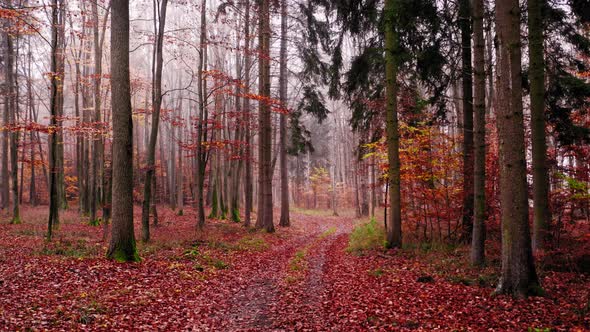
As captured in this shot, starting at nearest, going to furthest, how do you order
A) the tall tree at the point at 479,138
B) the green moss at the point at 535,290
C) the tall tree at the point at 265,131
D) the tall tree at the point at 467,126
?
the green moss at the point at 535,290 → the tall tree at the point at 479,138 → the tall tree at the point at 467,126 → the tall tree at the point at 265,131

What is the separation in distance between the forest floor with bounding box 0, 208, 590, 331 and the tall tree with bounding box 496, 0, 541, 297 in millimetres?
436

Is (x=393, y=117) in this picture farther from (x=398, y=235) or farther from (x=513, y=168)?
(x=513, y=168)

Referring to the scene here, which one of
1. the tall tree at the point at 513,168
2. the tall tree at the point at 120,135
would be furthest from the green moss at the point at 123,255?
the tall tree at the point at 513,168

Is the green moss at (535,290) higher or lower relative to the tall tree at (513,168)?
lower

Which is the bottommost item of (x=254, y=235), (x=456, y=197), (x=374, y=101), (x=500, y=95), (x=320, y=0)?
(x=254, y=235)

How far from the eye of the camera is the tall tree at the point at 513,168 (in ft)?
21.5

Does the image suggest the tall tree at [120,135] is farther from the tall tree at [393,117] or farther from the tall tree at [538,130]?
the tall tree at [538,130]

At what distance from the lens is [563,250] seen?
332 inches

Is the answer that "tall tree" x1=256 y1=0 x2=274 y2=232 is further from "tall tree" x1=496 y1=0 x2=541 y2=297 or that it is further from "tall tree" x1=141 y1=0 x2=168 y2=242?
"tall tree" x1=496 y1=0 x2=541 y2=297

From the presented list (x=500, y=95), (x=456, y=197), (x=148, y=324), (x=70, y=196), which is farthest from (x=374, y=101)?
(x=70, y=196)

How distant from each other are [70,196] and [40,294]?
36560mm

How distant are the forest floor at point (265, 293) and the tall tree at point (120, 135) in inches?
23.1

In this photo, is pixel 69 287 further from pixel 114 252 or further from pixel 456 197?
pixel 456 197

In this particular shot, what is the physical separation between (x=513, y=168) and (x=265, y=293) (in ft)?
18.1
